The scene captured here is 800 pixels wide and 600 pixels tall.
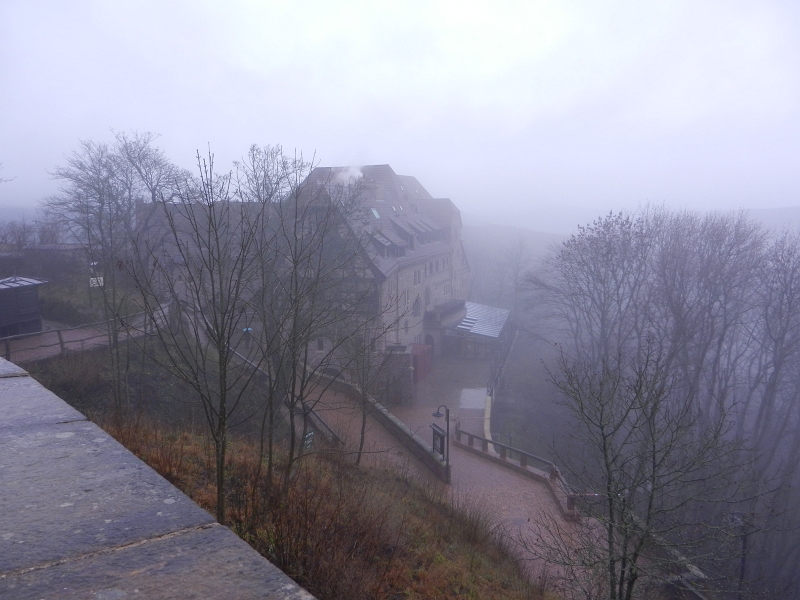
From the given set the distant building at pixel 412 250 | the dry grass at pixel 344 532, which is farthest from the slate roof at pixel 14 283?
the dry grass at pixel 344 532

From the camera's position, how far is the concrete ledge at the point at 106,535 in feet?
4.17

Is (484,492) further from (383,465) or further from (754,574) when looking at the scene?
(754,574)

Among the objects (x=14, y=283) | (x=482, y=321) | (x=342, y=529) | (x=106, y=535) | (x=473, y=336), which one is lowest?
(x=473, y=336)

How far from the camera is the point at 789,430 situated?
20109 millimetres

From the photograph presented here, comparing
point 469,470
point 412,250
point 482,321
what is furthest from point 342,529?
point 482,321

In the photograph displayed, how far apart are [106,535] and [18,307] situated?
1877 centimetres

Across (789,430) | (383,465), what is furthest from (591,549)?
(789,430)

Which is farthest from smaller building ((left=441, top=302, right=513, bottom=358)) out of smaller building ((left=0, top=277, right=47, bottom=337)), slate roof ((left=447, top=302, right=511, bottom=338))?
smaller building ((left=0, top=277, right=47, bottom=337))

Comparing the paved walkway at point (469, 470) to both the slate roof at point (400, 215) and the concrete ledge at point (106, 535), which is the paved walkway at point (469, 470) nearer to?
the slate roof at point (400, 215)

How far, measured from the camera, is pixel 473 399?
25812 mm

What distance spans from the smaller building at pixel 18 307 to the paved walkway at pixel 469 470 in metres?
8.87

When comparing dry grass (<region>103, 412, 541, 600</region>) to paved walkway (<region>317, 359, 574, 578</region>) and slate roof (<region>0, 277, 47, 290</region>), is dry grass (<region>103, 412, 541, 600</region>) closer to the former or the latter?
paved walkway (<region>317, 359, 574, 578</region>)

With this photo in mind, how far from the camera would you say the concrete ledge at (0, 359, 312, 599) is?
4.17 ft

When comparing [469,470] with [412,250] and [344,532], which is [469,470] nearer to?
[344,532]
